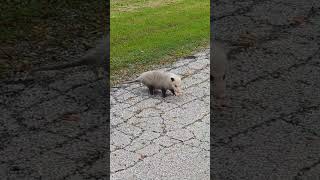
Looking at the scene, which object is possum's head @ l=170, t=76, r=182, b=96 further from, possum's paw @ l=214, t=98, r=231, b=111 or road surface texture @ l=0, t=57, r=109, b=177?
road surface texture @ l=0, t=57, r=109, b=177

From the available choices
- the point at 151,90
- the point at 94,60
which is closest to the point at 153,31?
the point at 94,60

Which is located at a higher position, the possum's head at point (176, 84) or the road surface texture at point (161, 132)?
the possum's head at point (176, 84)

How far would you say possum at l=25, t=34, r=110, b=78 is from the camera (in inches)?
221

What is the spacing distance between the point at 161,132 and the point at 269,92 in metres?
1.06

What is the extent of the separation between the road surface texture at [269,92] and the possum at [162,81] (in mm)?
433

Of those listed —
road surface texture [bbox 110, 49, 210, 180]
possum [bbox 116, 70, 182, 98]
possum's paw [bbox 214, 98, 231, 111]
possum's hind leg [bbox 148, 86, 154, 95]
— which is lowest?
road surface texture [bbox 110, 49, 210, 180]

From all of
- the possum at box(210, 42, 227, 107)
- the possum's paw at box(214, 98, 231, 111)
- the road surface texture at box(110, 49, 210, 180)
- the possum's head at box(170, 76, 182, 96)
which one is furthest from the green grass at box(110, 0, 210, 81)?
the possum's paw at box(214, 98, 231, 111)

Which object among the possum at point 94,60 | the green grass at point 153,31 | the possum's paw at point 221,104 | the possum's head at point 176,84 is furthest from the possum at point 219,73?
the possum at point 94,60

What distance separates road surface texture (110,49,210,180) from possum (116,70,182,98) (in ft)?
0.25

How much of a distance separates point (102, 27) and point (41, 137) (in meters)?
2.37

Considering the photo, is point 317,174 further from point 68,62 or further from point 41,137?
point 68,62

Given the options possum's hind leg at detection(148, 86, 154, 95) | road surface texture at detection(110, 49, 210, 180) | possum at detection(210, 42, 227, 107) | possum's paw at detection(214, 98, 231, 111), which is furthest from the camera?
possum's hind leg at detection(148, 86, 154, 95)

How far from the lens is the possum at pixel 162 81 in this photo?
5.12m

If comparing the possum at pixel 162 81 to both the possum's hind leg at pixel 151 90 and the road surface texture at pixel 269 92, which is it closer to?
the possum's hind leg at pixel 151 90
